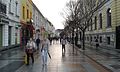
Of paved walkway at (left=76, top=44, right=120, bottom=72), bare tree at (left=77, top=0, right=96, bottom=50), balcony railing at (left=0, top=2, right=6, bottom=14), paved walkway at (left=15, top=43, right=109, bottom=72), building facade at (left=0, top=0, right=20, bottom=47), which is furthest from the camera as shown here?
bare tree at (left=77, top=0, right=96, bottom=50)

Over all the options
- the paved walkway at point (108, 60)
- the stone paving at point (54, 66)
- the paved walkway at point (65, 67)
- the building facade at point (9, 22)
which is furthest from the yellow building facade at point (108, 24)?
the paved walkway at point (65, 67)

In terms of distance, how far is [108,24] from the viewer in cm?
3272

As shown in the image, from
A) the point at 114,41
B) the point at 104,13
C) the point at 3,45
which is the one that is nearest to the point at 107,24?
the point at 104,13

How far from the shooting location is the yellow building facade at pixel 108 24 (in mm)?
27656

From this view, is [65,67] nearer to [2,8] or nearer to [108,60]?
[108,60]

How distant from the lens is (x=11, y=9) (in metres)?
29.2

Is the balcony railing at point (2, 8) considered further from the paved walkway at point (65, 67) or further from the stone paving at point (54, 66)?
the paved walkway at point (65, 67)

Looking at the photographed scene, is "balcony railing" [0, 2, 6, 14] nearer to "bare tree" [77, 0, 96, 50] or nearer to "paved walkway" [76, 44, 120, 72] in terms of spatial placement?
"paved walkway" [76, 44, 120, 72]

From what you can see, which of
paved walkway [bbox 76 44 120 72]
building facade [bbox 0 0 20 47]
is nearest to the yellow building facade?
paved walkway [bbox 76 44 120 72]

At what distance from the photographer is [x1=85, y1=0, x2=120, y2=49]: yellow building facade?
27656 millimetres

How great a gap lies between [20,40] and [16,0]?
6.19 meters

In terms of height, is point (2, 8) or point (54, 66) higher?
point (2, 8)

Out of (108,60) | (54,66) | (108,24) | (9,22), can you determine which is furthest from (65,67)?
(108,24)

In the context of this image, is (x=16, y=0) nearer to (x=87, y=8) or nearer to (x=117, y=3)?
(x=87, y=8)
